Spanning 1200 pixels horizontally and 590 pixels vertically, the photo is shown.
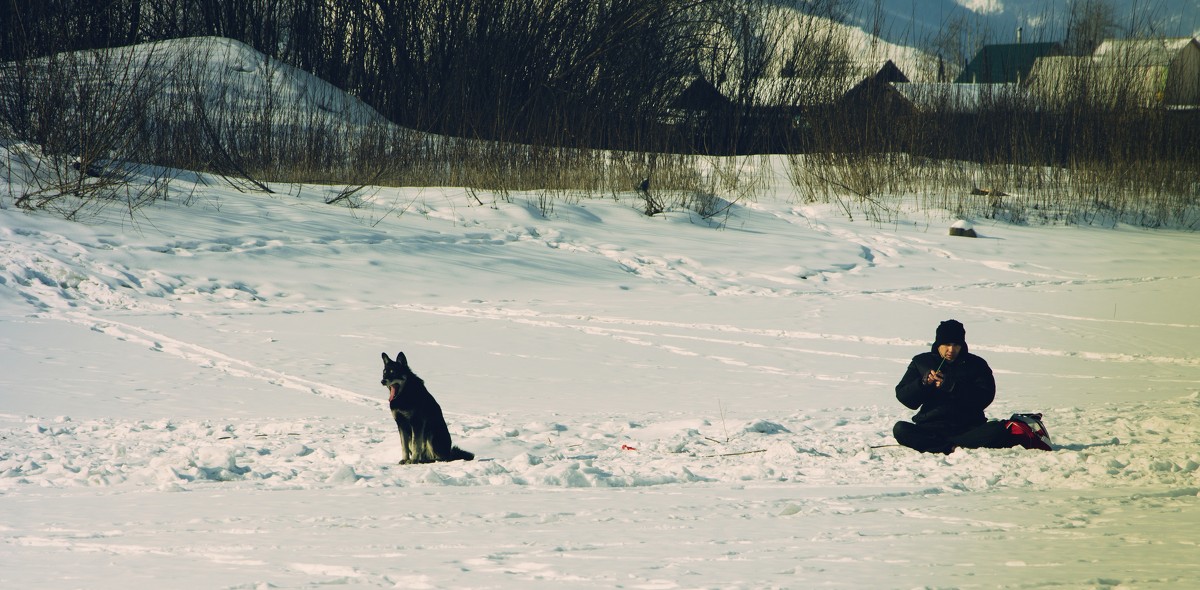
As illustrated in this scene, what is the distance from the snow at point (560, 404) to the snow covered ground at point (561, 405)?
0.03 meters

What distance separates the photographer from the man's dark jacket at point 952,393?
17.5ft

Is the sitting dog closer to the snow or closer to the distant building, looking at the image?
the snow

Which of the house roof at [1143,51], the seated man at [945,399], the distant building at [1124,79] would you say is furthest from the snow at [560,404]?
the house roof at [1143,51]

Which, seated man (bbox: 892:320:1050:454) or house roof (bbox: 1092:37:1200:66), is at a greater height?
house roof (bbox: 1092:37:1200:66)

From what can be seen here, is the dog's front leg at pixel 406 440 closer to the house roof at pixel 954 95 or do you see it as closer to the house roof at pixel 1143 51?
the house roof at pixel 954 95

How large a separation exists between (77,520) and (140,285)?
6.18 m

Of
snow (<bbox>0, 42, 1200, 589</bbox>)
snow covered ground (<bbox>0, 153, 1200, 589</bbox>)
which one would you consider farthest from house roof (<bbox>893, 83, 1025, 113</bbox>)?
snow covered ground (<bbox>0, 153, 1200, 589</bbox>)

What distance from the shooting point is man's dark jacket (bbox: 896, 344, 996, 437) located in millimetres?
5336

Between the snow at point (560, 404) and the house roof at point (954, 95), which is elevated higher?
the house roof at point (954, 95)

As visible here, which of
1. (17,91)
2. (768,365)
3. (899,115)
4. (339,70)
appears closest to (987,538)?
(768,365)

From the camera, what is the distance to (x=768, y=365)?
7672 millimetres

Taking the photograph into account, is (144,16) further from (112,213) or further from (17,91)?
(112,213)

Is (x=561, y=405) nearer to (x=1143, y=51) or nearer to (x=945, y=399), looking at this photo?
(x=945, y=399)

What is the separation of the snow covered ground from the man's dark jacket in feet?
1.05
